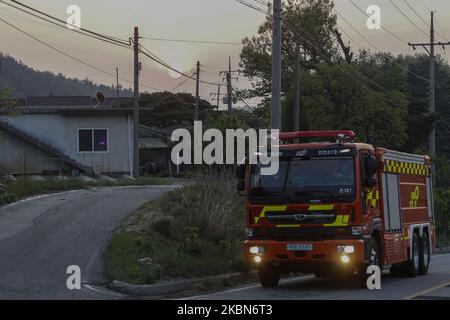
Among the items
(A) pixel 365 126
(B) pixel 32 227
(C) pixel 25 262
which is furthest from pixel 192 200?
(A) pixel 365 126

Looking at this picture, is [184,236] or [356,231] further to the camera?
[184,236]

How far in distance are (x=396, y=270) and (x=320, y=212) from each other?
4.90 metres

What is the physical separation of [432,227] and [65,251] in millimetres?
10172

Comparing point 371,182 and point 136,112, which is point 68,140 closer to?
point 136,112

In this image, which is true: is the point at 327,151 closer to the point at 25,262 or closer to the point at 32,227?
the point at 25,262

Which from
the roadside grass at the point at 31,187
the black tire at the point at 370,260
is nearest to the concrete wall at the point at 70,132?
the roadside grass at the point at 31,187

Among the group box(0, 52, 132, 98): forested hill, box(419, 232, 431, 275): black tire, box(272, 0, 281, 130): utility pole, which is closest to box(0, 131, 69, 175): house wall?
box(272, 0, 281, 130): utility pole

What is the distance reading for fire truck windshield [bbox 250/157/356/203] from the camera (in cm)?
1471

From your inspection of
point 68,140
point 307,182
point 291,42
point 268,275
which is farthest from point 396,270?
point 291,42

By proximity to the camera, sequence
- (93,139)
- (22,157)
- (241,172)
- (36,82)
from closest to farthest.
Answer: (241,172) < (22,157) < (93,139) < (36,82)

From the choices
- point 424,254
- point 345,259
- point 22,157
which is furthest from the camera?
point 22,157

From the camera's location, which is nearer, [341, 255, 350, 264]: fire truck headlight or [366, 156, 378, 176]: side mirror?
[341, 255, 350, 264]: fire truck headlight

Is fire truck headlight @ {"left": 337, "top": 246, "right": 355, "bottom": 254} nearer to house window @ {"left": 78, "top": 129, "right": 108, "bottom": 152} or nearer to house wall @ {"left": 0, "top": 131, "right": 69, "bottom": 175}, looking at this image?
house wall @ {"left": 0, "top": 131, "right": 69, "bottom": 175}

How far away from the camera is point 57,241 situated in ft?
56.0
